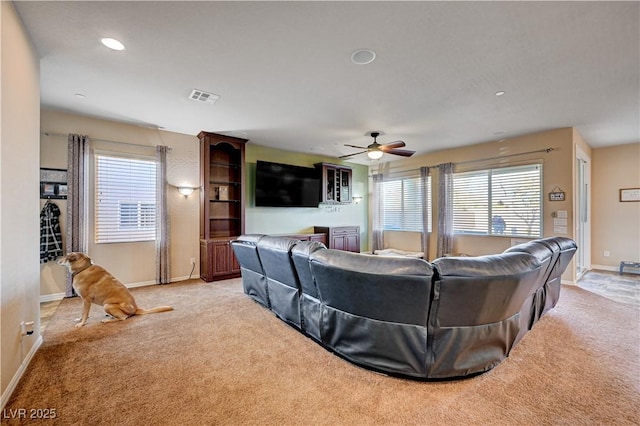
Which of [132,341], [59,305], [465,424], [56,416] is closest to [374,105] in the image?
[465,424]

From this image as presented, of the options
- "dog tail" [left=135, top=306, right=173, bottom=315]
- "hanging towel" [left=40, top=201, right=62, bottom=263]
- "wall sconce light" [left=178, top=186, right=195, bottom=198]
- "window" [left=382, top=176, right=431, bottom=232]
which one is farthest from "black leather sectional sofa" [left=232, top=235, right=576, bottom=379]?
"window" [left=382, top=176, right=431, bottom=232]

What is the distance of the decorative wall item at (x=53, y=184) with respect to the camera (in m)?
3.87

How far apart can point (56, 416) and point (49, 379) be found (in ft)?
1.80

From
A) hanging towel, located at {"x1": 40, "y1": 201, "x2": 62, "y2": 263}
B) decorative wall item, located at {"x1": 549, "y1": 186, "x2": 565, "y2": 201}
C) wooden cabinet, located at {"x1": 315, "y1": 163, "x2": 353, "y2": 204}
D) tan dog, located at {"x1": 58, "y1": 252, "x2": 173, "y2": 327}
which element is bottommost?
tan dog, located at {"x1": 58, "y1": 252, "x2": 173, "y2": 327}

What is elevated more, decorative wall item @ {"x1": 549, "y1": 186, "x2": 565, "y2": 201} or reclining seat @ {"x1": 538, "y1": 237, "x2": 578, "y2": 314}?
decorative wall item @ {"x1": 549, "y1": 186, "x2": 565, "y2": 201}

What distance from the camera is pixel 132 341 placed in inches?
103

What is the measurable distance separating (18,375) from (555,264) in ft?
16.3

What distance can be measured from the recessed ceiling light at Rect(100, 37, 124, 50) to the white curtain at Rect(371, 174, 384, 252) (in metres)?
6.48

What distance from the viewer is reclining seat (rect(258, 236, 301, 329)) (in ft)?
9.11

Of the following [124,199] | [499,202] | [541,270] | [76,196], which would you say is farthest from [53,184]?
[499,202]

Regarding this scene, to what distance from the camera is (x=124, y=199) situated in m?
4.51

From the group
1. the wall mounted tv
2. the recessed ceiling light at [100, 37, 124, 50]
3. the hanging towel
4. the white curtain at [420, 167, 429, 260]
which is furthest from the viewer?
the white curtain at [420, 167, 429, 260]

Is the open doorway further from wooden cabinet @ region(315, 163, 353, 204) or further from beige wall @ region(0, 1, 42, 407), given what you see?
beige wall @ region(0, 1, 42, 407)

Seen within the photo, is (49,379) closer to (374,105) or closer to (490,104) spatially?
(374,105)
